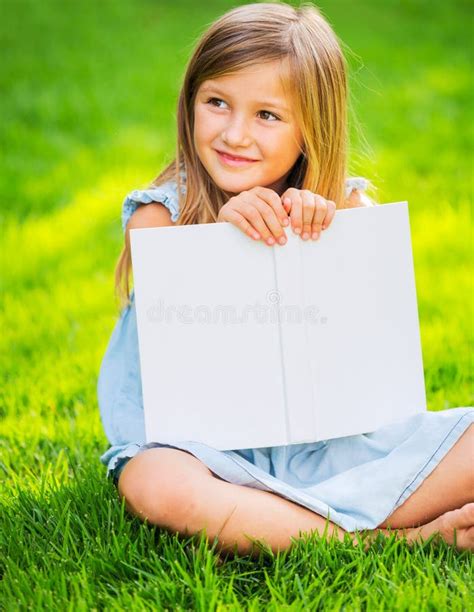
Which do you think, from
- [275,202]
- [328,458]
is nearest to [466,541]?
[328,458]

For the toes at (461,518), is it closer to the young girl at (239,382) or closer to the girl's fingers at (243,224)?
the young girl at (239,382)

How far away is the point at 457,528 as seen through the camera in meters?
1.61

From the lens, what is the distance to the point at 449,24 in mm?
6309

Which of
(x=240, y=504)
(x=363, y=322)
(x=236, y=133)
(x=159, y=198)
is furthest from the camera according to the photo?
(x=159, y=198)

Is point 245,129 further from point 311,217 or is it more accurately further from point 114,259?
point 114,259

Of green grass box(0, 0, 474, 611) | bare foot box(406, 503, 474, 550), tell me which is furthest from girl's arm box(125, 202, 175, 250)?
bare foot box(406, 503, 474, 550)

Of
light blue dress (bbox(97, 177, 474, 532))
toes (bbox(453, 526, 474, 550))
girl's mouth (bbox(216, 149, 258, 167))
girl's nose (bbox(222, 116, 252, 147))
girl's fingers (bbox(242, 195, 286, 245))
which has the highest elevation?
girl's nose (bbox(222, 116, 252, 147))

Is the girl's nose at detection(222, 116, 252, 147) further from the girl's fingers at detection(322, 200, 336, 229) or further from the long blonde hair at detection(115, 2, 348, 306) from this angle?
the girl's fingers at detection(322, 200, 336, 229)

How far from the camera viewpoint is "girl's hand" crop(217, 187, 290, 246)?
163cm

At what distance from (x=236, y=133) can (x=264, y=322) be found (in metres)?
0.39

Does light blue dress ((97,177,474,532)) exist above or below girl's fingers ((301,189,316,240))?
below

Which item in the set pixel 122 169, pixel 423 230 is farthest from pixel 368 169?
pixel 122 169

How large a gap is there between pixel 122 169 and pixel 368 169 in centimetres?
102

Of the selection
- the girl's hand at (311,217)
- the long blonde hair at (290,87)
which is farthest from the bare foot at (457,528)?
the long blonde hair at (290,87)
